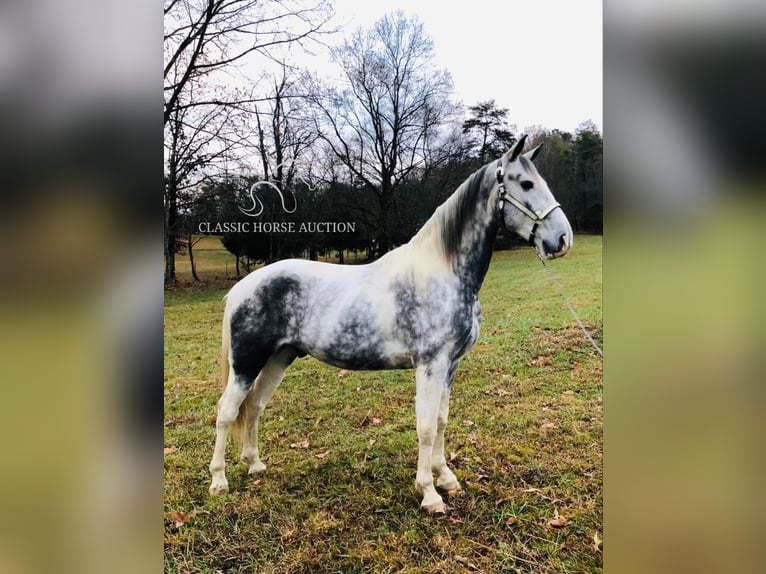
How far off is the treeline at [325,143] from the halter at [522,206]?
5.8 inches

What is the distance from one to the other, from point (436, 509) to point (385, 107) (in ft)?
7.36

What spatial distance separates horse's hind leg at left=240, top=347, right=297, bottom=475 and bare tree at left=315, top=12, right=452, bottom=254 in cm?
85

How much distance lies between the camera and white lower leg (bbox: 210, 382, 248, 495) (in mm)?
2152

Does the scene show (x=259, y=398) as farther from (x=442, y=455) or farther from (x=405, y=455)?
(x=442, y=455)

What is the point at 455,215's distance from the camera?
210 cm

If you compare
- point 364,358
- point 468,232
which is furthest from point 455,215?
point 364,358

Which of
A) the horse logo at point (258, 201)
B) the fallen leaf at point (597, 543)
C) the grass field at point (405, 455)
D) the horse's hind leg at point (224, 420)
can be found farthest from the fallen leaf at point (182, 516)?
the fallen leaf at point (597, 543)

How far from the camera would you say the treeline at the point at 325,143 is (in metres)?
2.13

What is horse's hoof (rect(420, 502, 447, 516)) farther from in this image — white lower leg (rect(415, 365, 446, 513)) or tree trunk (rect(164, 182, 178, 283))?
tree trunk (rect(164, 182, 178, 283))

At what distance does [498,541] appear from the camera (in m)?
2.05
